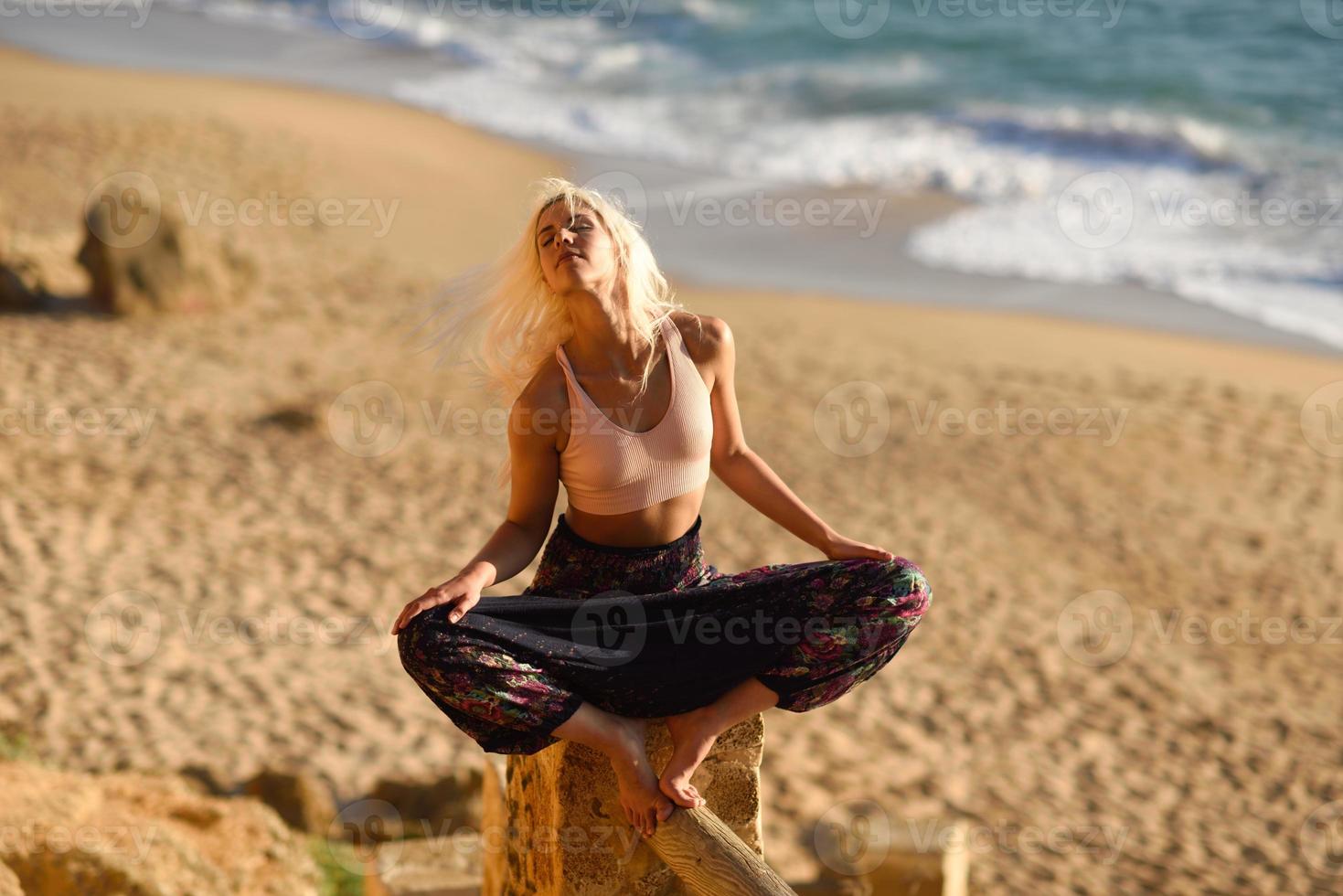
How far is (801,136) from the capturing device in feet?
63.7

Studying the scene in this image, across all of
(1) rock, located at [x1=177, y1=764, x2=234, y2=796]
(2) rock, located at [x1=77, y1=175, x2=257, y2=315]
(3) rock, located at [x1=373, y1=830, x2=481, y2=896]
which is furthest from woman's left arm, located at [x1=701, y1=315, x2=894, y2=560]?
(2) rock, located at [x1=77, y1=175, x2=257, y2=315]

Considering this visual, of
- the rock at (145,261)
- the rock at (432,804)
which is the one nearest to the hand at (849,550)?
the rock at (432,804)

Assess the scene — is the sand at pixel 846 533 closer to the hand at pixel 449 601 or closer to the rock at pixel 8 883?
the rock at pixel 8 883

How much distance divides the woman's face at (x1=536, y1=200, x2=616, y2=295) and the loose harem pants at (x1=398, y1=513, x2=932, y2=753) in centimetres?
74

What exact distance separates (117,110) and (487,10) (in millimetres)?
14049

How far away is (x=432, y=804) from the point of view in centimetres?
564

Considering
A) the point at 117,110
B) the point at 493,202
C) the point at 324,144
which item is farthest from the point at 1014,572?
the point at 117,110

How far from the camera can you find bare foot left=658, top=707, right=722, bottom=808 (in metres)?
2.92

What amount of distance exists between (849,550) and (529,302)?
97cm

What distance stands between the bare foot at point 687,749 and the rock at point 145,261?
8.12 metres

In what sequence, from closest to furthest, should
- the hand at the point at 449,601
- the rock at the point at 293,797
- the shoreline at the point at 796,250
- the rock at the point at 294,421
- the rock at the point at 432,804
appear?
the hand at the point at 449,601, the rock at the point at 293,797, the rock at the point at 432,804, the rock at the point at 294,421, the shoreline at the point at 796,250

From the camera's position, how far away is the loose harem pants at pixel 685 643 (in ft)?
9.57

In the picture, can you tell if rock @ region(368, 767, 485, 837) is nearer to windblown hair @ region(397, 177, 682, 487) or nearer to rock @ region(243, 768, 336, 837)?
rock @ region(243, 768, 336, 837)

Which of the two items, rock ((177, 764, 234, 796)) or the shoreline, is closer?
rock ((177, 764, 234, 796))
